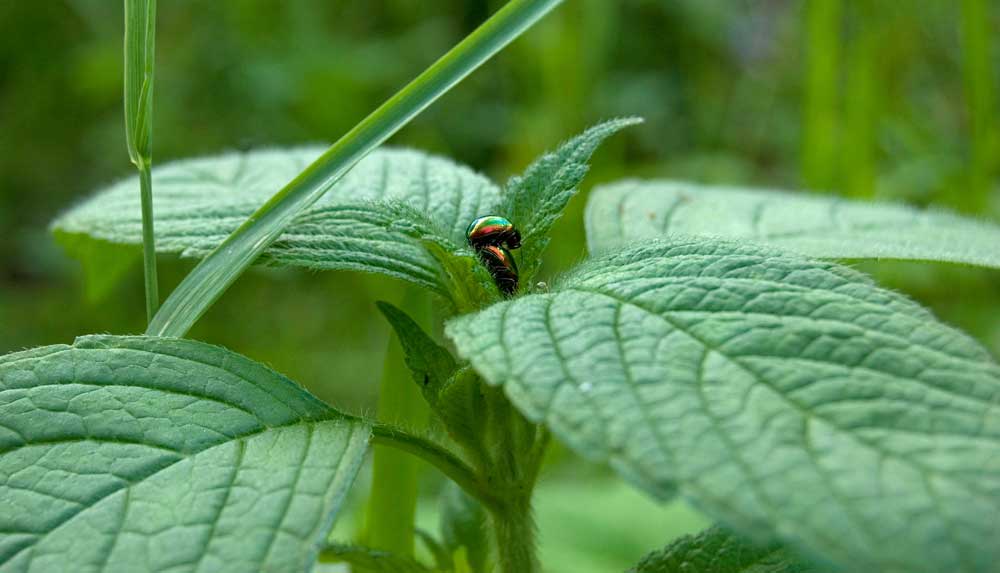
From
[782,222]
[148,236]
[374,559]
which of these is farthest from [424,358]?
[782,222]

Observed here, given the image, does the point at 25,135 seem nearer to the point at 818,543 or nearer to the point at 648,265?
the point at 648,265

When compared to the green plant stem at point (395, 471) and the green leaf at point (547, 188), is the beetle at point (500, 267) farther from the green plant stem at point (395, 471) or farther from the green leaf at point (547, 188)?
the green plant stem at point (395, 471)

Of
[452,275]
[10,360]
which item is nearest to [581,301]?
[452,275]

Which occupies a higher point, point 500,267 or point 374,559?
point 500,267

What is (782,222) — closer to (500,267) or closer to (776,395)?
(500,267)

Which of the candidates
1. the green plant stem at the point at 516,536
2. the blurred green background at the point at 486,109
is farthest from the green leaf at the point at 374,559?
the blurred green background at the point at 486,109

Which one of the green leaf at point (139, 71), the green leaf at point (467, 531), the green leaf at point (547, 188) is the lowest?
the green leaf at point (467, 531)
